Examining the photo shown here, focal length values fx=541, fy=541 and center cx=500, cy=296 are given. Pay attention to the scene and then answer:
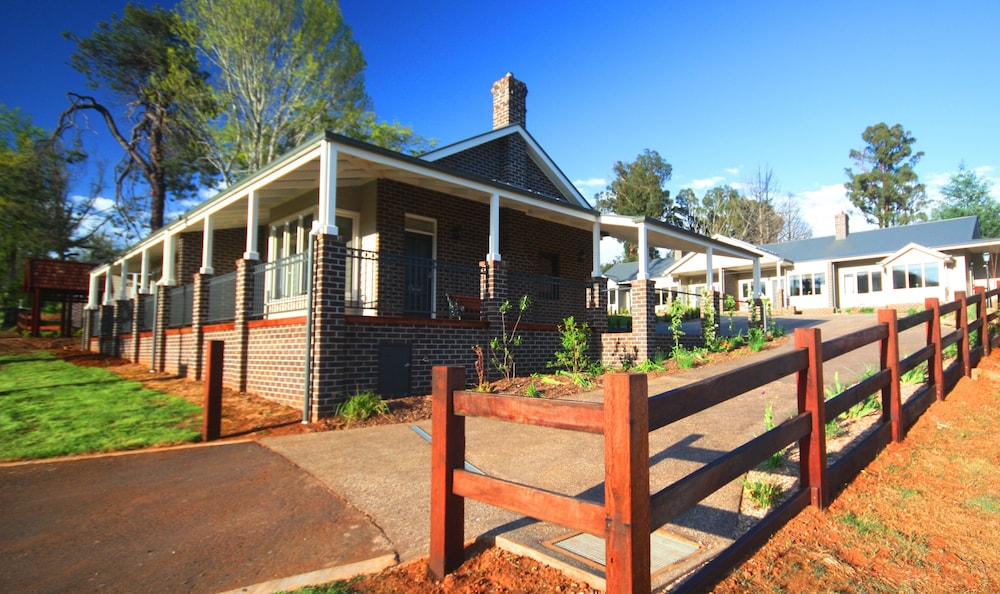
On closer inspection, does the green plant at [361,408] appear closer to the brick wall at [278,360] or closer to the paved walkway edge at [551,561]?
the brick wall at [278,360]

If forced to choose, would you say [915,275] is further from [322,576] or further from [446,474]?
[322,576]

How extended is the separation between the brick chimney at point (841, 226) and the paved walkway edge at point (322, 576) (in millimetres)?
37300

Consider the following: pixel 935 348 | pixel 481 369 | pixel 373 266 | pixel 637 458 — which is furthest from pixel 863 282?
pixel 637 458

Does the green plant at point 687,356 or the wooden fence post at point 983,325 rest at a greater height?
the wooden fence post at point 983,325

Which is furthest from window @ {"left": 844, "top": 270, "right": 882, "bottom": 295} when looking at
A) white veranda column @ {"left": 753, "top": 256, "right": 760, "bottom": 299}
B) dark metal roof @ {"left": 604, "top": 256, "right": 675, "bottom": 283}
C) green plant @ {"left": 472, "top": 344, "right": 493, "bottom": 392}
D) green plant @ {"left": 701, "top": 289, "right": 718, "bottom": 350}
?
green plant @ {"left": 472, "top": 344, "right": 493, "bottom": 392}

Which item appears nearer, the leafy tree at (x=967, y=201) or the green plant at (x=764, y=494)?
the green plant at (x=764, y=494)

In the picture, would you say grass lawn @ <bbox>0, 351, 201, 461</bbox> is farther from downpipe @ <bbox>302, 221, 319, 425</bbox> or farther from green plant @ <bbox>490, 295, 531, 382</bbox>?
green plant @ <bbox>490, 295, 531, 382</bbox>

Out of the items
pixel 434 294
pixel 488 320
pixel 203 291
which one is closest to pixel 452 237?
pixel 434 294

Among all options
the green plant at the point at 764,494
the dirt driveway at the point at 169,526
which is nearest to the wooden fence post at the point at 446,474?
the dirt driveway at the point at 169,526

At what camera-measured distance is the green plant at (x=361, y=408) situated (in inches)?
276

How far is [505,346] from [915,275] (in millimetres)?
27494

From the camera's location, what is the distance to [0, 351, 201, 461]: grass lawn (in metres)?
5.96

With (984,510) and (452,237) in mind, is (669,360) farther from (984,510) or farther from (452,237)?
(984,510)

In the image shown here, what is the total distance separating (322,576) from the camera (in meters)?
2.94
